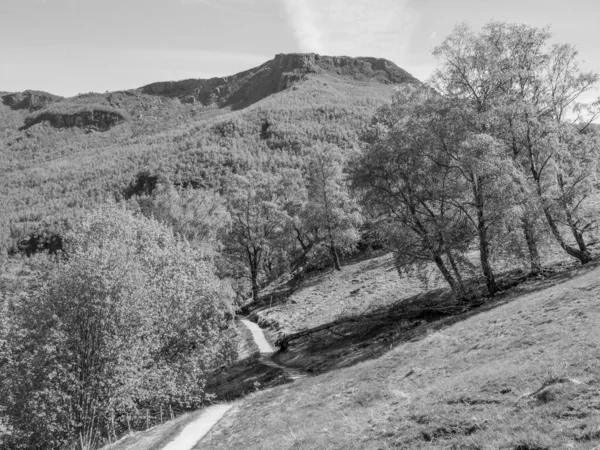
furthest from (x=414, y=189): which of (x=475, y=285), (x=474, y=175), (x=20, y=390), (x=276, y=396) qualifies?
(x=20, y=390)

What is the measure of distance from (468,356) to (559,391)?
6.69 m

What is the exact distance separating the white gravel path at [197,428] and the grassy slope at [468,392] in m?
0.80

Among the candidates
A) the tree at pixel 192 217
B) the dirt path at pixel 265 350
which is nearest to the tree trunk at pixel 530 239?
the dirt path at pixel 265 350

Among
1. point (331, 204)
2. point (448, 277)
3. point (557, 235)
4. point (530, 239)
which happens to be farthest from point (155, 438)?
point (331, 204)

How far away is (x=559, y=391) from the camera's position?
9172mm

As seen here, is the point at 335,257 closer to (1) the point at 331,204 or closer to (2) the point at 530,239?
(1) the point at 331,204

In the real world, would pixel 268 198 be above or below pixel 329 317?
above

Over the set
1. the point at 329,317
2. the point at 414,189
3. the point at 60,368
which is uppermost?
the point at 414,189

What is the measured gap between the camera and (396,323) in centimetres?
2825

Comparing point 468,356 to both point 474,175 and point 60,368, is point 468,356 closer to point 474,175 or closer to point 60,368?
point 474,175

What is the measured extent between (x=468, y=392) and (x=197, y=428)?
1421 centimetres

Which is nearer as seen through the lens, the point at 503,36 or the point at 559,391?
the point at 559,391

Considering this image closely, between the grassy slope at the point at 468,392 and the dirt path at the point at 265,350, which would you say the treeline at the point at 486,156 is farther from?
the dirt path at the point at 265,350

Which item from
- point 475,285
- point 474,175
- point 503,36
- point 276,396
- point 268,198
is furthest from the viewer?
point 268,198
